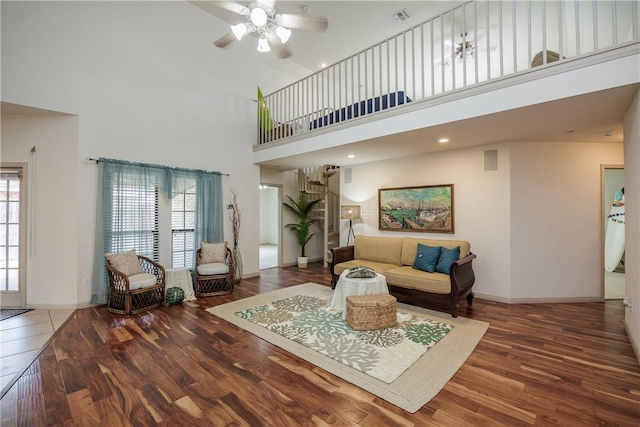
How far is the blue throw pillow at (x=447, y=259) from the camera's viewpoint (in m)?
4.00

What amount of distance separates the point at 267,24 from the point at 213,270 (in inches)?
143

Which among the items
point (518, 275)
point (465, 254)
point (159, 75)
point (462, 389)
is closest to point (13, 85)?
point (159, 75)

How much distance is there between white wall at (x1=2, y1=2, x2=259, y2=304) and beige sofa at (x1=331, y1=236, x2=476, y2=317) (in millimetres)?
2374

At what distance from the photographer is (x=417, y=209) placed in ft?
17.3

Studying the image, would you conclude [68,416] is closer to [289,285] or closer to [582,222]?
[289,285]

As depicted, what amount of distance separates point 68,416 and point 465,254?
469 centimetres

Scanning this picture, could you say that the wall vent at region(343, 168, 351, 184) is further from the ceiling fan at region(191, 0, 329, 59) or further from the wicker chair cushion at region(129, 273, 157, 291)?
the wicker chair cushion at region(129, 273, 157, 291)

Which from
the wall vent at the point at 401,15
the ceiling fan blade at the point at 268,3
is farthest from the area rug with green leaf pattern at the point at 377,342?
the wall vent at the point at 401,15

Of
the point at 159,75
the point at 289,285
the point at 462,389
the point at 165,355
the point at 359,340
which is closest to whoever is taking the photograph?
the point at 462,389

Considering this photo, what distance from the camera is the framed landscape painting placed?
16.2 feet

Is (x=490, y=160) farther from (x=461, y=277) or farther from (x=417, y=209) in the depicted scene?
(x=461, y=277)

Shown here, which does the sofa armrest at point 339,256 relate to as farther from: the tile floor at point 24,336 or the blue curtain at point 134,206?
the tile floor at point 24,336

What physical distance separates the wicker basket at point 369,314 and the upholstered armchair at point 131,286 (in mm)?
2865

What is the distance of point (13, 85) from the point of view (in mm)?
3510
